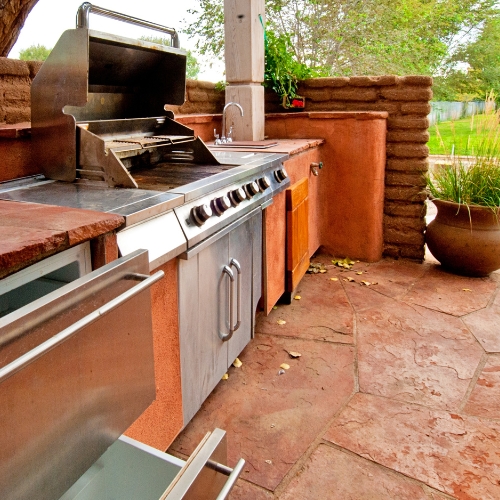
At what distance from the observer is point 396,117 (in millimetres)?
3918

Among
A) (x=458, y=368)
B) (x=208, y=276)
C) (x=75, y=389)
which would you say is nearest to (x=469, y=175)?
(x=458, y=368)

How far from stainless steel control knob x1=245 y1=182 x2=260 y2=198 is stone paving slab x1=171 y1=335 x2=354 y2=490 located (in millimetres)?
928

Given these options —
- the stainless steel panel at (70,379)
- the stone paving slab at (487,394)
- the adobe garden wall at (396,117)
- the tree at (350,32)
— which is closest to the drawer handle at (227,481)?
the stainless steel panel at (70,379)

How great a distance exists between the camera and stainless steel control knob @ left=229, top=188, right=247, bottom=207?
6.93ft

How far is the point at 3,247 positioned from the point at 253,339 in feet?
6.58

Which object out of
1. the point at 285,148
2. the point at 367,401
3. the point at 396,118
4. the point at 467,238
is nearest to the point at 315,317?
the point at 367,401

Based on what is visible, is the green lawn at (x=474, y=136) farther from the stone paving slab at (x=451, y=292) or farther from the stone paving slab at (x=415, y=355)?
the stone paving slab at (x=415, y=355)

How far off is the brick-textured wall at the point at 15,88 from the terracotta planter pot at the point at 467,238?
296 cm

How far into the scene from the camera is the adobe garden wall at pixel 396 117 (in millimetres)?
3834

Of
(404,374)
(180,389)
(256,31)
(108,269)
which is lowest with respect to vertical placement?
(404,374)

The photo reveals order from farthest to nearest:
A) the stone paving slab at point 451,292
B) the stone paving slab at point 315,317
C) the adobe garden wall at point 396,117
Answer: the adobe garden wall at point 396,117, the stone paving slab at point 451,292, the stone paving slab at point 315,317

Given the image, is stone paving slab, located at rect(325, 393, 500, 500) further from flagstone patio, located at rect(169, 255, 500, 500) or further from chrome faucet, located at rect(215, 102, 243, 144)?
chrome faucet, located at rect(215, 102, 243, 144)

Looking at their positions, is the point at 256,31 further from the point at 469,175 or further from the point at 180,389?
the point at 180,389

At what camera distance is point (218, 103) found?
4.18m
